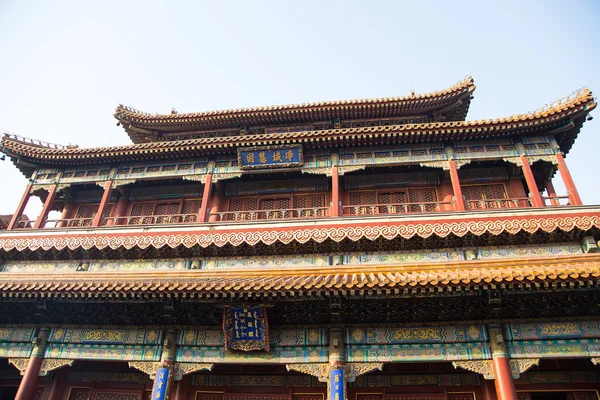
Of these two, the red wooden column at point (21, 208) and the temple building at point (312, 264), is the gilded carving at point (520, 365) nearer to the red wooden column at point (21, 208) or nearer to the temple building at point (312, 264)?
the temple building at point (312, 264)

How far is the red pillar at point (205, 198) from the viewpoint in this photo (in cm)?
1222

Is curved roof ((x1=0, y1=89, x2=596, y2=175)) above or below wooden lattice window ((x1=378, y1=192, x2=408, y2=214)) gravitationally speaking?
above

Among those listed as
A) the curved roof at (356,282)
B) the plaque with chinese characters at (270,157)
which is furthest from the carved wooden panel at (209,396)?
the plaque with chinese characters at (270,157)

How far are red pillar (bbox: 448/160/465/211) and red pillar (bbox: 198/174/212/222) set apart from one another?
780cm

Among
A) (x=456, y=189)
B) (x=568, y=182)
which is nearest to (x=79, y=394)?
(x=456, y=189)

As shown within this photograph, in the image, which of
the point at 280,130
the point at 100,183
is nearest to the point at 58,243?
the point at 100,183

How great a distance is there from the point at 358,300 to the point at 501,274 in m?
2.78

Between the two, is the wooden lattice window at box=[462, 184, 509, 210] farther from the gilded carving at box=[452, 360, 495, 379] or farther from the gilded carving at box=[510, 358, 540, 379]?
the gilded carving at box=[452, 360, 495, 379]

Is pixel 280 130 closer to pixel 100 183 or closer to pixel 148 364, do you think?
pixel 100 183

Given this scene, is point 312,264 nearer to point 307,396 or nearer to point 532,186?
point 307,396

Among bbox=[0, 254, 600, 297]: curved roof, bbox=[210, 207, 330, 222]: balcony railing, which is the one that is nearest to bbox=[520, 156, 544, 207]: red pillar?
bbox=[0, 254, 600, 297]: curved roof

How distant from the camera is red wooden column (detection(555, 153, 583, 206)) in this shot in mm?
10703

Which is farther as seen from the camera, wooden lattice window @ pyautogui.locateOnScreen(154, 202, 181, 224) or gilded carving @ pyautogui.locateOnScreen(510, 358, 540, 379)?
wooden lattice window @ pyautogui.locateOnScreen(154, 202, 181, 224)

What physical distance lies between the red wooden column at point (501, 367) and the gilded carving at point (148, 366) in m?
7.13
